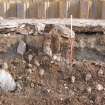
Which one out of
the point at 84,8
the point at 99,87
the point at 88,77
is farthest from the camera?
the point at 84,8

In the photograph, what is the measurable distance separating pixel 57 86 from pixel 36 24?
4.11ft

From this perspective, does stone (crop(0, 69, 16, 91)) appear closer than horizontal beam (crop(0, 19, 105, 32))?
Yes

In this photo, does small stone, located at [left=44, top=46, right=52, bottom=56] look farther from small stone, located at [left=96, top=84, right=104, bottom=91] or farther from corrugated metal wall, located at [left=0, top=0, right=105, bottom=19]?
small stone, located at [left=96, top=84, right=104, bottom=91]

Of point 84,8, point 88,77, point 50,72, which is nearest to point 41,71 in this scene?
point 50,72

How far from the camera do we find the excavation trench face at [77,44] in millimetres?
6730

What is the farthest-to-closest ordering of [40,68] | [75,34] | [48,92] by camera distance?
[75,34]
[40,68]
[48,92]

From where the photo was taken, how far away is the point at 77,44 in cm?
674

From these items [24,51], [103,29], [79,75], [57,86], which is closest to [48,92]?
[57,86]

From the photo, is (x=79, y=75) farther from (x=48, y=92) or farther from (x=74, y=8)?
(x=74, y=8)

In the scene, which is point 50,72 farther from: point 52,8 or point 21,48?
point 52,8

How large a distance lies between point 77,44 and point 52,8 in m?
0.84

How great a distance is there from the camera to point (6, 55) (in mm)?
6742

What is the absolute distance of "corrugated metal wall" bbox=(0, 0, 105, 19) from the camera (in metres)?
6.98

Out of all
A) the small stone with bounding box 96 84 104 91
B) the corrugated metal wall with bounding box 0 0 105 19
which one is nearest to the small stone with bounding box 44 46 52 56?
the corrugated metal wall with bounding box 0 0 105 19
